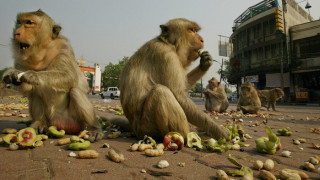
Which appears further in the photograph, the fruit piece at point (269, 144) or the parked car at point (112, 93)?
Result: the parked car at point (112, 93)

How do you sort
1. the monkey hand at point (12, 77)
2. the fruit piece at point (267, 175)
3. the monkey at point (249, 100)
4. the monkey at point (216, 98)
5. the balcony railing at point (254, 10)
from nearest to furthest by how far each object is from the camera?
the fruit piece at point (267, 175)
the monkey hand at point (12, 77)
the monkey at point (249, 100)
the monkey at point (216, 98)
the balcony railing at point (254, 10)

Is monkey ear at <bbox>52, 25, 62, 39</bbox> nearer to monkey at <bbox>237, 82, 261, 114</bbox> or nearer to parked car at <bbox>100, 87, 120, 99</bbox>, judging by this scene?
monkey at <bbox>237, 82, 261, 114</bbox>

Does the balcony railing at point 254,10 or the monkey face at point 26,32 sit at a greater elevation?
the balcony railing at point 254,10

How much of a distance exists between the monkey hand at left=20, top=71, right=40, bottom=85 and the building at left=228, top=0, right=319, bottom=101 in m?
22.7

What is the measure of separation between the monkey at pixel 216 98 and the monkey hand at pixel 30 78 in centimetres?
753

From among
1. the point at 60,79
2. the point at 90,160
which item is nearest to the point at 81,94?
the point at 60,79

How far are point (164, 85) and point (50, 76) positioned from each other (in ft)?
4.66

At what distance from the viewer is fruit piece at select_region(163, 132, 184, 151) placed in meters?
2.35

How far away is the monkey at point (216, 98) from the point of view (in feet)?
29.6

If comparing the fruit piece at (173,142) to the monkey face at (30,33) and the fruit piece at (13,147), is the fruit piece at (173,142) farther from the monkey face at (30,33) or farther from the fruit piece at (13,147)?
the monkey face at (30,33)

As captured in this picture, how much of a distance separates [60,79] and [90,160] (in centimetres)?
130

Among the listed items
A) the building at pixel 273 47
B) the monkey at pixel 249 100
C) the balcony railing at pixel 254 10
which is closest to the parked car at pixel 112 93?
the building at pixel 273 47

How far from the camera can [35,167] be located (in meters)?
1.69

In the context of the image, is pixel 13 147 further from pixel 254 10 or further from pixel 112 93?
pixel 254 10
